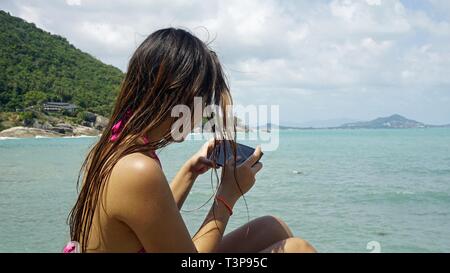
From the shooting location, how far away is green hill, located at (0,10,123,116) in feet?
202

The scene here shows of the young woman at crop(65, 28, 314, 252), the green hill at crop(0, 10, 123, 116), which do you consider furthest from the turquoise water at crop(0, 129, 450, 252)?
the green hill at crop(0, 10, 123, 116)

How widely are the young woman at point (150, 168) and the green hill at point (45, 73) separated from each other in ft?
186

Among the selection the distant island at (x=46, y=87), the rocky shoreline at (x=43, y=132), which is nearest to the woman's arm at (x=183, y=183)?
the distant island at (x=46, y=87)

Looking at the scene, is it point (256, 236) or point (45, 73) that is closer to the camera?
point (256, 236)

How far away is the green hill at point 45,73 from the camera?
61.5 meters

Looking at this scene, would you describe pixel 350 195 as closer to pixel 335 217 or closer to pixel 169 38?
pixel 335 217

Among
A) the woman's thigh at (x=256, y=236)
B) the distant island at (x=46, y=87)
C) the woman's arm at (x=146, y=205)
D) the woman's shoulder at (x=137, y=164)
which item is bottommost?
the woman's thigh at (x=256, y=236)

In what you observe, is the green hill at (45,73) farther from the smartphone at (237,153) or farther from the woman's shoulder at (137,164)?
the woman's shoulder at (137,164)

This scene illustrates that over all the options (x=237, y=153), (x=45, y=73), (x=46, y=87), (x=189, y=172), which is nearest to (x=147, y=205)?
(x=237, y=153)

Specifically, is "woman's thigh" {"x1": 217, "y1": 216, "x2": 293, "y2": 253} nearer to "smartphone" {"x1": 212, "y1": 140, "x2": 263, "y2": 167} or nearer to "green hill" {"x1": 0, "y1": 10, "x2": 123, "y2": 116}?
"smartphone" {"x1": 212, "y1": 140, "x2": 263, "y2": 167}

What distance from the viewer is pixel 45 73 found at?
224 ft

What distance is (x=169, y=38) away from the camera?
172 cm

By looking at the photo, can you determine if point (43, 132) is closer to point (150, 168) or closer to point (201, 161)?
point (201, 161)

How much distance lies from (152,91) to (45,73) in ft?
236
